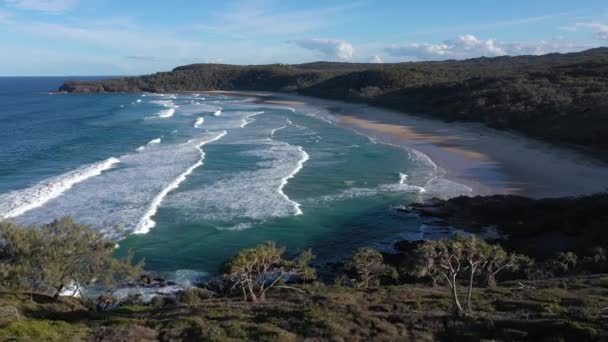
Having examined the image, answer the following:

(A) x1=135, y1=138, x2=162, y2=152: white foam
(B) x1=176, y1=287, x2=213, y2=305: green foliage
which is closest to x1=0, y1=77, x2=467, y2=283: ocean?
(A) x1=135, y1=138, x2=162, y2=152: white foam

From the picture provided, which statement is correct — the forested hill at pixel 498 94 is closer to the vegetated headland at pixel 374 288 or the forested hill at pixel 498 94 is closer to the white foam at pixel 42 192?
the vegetated headland at pixel 374 288

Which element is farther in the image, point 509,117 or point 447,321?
point 509,117

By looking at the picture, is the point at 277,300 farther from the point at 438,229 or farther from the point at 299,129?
the point at 299,129

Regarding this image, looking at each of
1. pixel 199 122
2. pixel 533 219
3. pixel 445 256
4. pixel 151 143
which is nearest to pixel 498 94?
pixel 199 122

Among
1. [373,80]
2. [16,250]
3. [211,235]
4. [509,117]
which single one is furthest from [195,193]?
[373,80]

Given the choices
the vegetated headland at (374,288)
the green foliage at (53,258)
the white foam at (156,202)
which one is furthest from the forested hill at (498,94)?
the green foliage at (53,258)

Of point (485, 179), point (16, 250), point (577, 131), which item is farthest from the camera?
point (577, 131)
